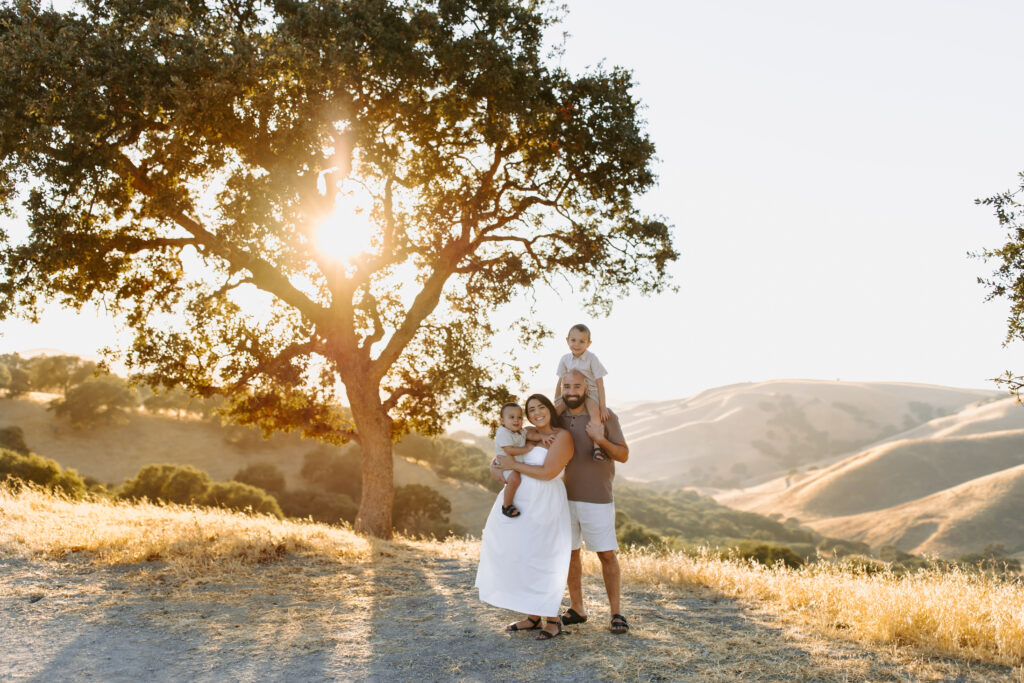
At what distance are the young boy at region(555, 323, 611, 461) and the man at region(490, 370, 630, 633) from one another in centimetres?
7

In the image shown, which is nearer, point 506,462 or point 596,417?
point 506,462

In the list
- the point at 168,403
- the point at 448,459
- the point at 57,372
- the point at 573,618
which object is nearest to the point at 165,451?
the point at 168,403

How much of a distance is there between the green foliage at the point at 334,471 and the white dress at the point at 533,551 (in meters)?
43.3

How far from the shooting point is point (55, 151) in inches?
392

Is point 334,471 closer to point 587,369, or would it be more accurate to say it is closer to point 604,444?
point 587,369

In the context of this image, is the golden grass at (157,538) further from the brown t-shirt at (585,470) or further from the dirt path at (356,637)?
the brown t-shirt at (585,470)

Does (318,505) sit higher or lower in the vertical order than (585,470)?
lower

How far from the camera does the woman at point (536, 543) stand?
248 inches

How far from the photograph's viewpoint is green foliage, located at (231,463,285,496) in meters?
47.2

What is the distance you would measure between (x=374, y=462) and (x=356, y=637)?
24.9 ft

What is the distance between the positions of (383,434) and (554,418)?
8096 millimetres

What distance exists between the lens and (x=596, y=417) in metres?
6.56

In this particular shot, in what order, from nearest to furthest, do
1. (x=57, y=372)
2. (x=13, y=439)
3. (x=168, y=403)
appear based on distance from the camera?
(x=13, y=439), (x=57, y=372), (x=168, y=403)

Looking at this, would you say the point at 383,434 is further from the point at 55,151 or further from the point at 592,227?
the point at 55,151
